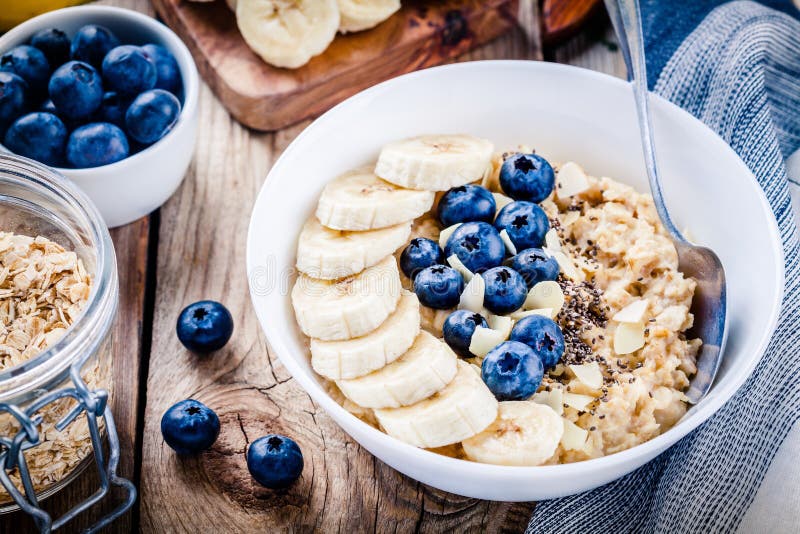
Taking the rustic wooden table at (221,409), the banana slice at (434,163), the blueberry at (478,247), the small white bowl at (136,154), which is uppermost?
the banana slice at (434,163)

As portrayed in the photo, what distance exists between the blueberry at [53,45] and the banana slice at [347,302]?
0.91 meters

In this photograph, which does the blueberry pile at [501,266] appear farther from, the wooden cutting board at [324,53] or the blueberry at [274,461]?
the wooden cutting board at [324,53]

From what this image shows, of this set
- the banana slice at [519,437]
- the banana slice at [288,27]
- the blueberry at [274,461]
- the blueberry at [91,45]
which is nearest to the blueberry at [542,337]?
the banana slice at [519,437]

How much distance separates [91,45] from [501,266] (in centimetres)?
118

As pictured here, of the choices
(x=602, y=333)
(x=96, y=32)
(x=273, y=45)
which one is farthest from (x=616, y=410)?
(x=96, y=32)

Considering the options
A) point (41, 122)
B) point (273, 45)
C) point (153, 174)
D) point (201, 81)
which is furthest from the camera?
point (201, 81)

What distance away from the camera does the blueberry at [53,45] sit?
2.00 metres

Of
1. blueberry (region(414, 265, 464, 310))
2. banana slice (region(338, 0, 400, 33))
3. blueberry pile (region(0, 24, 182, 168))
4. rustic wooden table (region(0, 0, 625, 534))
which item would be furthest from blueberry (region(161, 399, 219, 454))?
banana slice (region(338, 0, 400, 33))

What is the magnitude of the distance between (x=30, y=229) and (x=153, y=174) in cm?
34

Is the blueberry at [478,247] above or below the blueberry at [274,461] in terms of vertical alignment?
above

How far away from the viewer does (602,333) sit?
65.7 inches

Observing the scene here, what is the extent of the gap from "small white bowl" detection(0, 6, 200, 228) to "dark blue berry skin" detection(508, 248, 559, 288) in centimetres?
91

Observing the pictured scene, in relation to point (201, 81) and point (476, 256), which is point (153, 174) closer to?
point (201, 81)

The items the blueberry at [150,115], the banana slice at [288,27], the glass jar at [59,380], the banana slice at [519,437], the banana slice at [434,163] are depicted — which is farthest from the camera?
the banana slice at [288,27]
